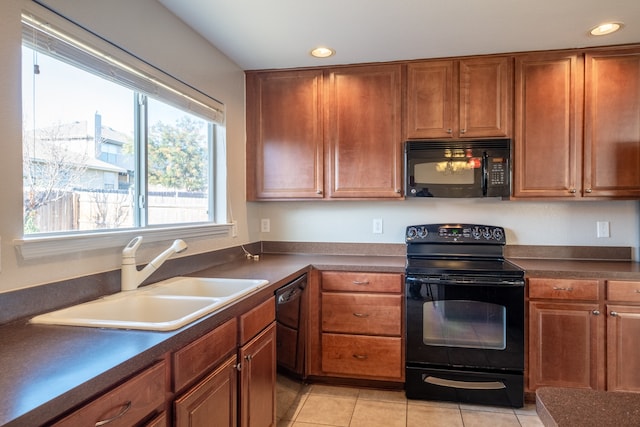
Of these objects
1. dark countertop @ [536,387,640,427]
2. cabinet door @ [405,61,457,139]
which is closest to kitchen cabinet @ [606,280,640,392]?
cabinet door @ [405,61,457,139]

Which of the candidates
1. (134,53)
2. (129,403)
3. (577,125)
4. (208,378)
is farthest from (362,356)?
(134,53)

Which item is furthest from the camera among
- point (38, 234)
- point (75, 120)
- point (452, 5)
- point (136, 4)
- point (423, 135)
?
point (423, 135)

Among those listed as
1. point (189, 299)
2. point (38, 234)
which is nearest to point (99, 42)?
point (38, 234)

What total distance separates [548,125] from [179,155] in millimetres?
2344

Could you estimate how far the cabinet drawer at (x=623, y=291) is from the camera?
7.35ft

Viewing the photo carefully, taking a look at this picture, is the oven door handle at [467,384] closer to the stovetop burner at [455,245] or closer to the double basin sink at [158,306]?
the stovetop burner at [455,245]

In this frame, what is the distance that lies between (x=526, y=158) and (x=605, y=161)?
1.54ft

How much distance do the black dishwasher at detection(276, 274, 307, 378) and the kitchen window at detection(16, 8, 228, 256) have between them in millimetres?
660

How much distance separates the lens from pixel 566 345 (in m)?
2.32

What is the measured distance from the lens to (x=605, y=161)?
2.51 m

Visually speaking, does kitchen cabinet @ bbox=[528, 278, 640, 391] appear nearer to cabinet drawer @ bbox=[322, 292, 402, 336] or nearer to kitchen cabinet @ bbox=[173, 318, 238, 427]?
cabinet drawer @ bbox=[322, 292, 402, 336]

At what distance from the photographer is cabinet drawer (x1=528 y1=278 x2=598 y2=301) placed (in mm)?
2285

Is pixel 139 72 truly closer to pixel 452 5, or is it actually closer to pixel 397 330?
pixel 452 5

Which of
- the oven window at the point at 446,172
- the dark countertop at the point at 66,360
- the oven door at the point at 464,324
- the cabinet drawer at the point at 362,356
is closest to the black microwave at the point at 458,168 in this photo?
the oven window at the point at 446,172
